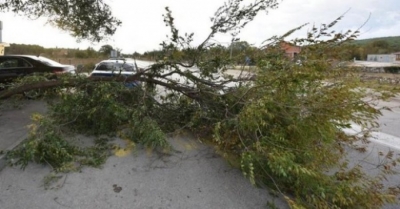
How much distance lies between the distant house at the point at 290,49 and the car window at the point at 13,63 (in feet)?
30.1

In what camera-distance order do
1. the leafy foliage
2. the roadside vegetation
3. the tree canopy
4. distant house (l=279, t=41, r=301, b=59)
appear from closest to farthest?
the roadside vegetation
distant house (l=279, t=41, r=301, b=59)
the leafy foliage
the tree canopy

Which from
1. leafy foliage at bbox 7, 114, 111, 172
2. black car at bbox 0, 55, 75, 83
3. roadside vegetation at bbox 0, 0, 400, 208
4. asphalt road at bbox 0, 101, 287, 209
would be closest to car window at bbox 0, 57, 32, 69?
black car at bbox 0, 55, 75, 83

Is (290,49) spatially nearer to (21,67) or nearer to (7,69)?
(21,67)

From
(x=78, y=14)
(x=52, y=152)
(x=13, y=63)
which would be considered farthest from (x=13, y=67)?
(x=52, y=152)

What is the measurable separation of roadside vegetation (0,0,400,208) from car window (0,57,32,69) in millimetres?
4783

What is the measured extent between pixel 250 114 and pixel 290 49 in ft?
3.79

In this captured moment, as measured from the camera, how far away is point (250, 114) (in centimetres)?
306

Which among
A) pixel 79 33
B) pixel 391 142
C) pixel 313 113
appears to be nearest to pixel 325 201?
pixel 313 113

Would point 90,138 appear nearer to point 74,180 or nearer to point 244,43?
point 74,180

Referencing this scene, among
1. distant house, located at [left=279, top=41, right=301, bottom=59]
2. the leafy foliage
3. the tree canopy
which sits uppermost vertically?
the tree canopy

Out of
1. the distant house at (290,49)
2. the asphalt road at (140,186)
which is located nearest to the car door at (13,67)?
the asphalt road at (140,186)

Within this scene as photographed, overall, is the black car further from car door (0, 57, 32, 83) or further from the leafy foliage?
the leafy foliage

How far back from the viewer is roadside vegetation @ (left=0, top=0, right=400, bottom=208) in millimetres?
2811

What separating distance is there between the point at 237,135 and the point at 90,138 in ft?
7.89
